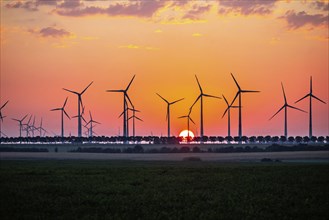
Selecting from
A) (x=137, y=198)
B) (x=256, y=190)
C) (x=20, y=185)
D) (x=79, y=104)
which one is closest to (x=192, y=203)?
(x=137, y=198)

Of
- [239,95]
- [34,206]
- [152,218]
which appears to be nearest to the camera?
[152,218]

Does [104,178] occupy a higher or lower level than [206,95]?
lower

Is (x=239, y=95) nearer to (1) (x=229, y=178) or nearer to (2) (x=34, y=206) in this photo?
(1) (x=229, y=178)

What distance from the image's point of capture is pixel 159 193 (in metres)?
36.3

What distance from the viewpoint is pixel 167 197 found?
34.2 meters

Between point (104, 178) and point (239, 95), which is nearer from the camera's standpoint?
point (104, 178)

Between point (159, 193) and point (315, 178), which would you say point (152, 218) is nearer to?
point (159, 193)

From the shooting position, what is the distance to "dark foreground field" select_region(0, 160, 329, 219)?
28.1 meters

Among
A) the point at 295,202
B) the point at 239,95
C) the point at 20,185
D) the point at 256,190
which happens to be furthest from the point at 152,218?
the point at 239,95

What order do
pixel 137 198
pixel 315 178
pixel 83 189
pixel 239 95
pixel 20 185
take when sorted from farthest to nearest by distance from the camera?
pixel 239 95 → pixel 315 178 → pixel 20 185 → pixel 83 189 → pixel 137 198

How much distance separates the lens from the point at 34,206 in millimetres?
30766

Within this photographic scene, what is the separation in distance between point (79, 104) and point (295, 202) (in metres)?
150

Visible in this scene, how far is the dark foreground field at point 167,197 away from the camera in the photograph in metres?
28.1

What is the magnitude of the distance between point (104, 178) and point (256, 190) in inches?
582
